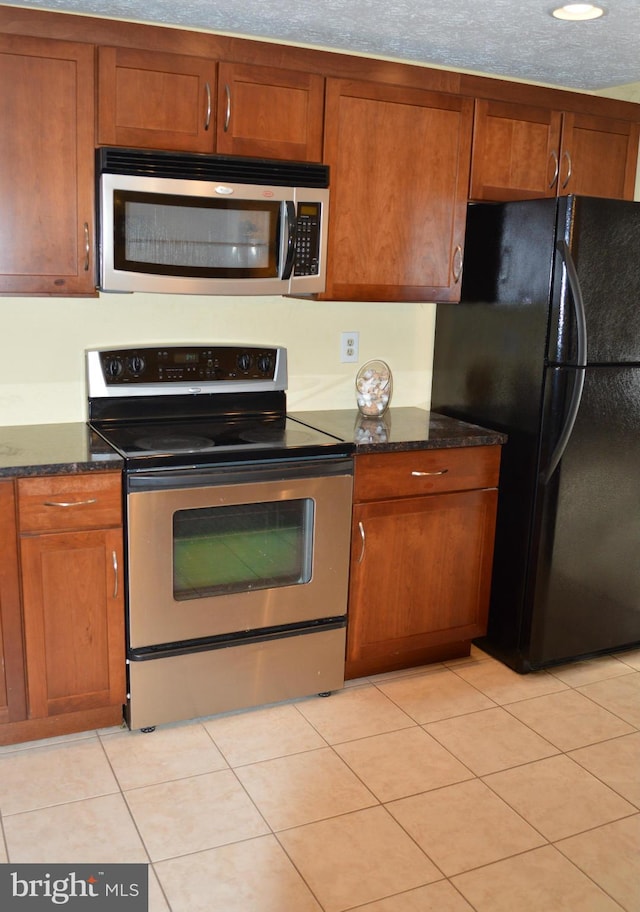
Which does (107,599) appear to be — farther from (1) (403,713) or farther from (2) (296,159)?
(2) (296,159)

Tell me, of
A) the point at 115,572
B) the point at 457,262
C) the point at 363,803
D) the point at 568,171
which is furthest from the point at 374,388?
the point at 363,803

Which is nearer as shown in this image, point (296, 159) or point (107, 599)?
point (107, 599)

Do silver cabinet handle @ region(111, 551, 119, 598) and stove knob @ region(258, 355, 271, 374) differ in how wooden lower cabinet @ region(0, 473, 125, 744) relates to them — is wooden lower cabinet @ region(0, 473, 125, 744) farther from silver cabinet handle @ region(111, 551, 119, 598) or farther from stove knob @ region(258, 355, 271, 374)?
stove knob @ region(258, 355, 271, 374)

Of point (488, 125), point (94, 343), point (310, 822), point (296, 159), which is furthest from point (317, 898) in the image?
point (488, 125)

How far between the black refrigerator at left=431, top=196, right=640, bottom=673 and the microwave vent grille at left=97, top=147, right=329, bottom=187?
746mm

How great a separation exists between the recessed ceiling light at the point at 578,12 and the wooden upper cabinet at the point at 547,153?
547 millimetres

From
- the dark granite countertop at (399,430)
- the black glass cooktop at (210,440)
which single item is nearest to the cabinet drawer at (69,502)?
the black glass cooktop at (210,440)

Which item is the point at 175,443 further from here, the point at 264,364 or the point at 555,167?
the point at 555,167

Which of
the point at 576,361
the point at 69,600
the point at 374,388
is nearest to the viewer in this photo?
the point at 69,600

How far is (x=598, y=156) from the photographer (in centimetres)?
319

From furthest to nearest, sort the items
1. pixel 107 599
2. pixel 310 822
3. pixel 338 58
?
pixel 338 58 < pixel 107 599 < pixel 310 822

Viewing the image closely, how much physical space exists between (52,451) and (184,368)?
633 mm

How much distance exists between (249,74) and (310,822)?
218cm

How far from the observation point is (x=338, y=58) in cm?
270
